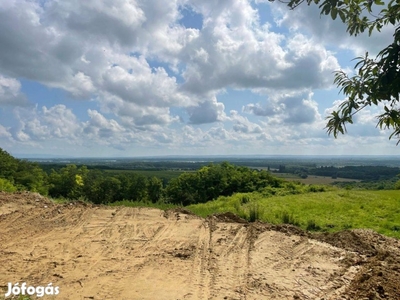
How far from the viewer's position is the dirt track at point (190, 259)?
208 inches

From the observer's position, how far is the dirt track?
17.3ft

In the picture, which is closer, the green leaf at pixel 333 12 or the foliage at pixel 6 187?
the green leaf at pixel 333 12

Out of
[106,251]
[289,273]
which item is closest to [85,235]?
[106,251]

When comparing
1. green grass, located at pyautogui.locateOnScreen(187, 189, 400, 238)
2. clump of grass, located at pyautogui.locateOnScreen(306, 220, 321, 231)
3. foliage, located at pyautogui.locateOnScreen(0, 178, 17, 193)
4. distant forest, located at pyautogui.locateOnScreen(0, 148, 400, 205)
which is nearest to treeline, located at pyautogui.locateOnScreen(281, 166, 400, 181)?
distant forest, located at pyautogui.locateOnScreen(0, 148, 400, 205)

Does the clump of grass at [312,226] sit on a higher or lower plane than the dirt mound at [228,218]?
lower

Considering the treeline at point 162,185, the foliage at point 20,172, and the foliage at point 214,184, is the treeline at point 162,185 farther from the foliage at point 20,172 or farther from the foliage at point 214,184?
the foliage at point 20,172

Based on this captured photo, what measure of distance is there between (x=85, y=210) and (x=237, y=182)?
24964 mm

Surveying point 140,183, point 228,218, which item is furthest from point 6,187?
point 140,183

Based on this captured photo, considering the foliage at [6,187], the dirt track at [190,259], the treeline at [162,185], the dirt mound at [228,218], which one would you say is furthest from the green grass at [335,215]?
the treeline at [162,185]

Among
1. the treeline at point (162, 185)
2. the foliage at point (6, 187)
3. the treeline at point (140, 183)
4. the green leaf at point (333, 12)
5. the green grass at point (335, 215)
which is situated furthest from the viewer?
the treeline at point (162, 185)

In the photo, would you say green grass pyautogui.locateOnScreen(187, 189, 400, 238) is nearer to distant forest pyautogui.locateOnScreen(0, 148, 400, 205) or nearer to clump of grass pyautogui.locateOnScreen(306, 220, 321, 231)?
clump of grass pyautogui.locateOnScreen(306, 220, 321, 231)

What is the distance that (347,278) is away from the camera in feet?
19.0

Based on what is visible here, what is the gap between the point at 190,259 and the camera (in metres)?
6.67

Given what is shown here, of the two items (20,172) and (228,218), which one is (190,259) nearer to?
(228,218)
